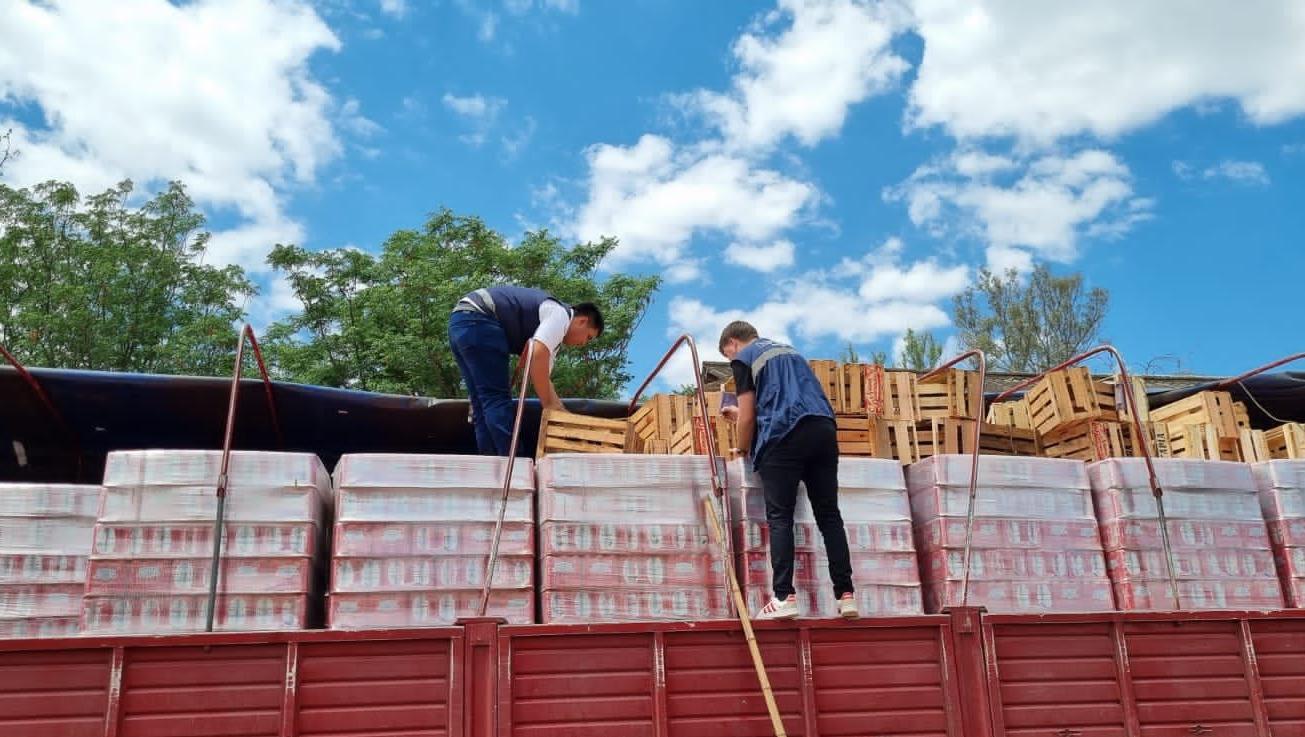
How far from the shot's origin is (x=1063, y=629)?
6223 mm

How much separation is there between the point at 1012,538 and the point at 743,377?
215 centimetres

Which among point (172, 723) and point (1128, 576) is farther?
point (1128, 576)

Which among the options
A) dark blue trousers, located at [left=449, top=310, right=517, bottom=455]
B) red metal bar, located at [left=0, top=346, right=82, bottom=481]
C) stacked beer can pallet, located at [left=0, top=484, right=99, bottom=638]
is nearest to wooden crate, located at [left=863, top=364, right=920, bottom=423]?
dark blue trousers, located at [left=449, top=310, right=517, bottom=455]

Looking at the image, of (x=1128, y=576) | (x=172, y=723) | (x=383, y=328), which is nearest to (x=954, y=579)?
(x=1128, y=576)

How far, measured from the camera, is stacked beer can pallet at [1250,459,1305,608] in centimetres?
738

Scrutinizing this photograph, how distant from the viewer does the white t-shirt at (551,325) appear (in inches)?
308

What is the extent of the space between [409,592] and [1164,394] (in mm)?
8425

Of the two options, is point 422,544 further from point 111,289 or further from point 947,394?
point 111,289

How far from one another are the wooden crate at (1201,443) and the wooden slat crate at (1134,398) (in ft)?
1.05

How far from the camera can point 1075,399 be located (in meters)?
9.34

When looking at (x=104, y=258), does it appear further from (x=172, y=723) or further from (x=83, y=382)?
(x=172, y=723)

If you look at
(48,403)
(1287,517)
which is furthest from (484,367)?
(1287,517)

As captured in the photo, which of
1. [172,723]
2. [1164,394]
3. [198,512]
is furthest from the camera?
[1164,394]

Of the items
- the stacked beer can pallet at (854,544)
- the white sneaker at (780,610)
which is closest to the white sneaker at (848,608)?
the white sneaker at (780,610)
